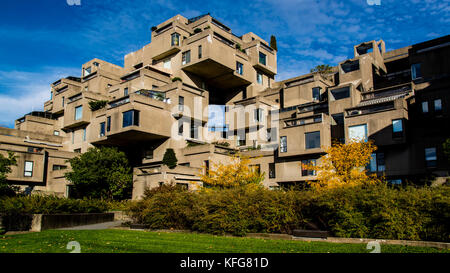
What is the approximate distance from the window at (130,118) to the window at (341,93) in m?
22.0

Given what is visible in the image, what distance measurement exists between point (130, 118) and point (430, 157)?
1188 inches

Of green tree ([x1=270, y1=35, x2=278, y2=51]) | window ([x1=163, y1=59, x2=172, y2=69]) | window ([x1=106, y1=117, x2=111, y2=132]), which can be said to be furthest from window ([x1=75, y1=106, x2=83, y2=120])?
green tree ([x1=270, y1=35, x2=278, y2=51])

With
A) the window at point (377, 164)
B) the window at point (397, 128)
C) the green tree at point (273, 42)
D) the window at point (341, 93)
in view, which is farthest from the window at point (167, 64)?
the window at point (397, 128)

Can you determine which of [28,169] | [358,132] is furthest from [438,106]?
[28,169]

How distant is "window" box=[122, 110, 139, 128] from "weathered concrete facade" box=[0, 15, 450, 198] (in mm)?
117

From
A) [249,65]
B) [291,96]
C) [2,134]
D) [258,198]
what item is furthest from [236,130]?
[258,198]

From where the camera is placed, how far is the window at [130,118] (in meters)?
44.3

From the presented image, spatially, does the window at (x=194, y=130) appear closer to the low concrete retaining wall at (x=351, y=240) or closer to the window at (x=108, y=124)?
the window at (x=108, y=124)

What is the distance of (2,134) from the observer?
5403 centimetres

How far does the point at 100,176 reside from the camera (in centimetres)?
4150

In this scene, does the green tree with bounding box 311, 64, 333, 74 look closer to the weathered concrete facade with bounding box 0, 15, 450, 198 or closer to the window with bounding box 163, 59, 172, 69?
the weathered concrete facade with bounding box 0, 15, 450, 198

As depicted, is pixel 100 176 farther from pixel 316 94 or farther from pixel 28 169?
pixel 316 94
